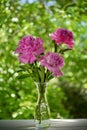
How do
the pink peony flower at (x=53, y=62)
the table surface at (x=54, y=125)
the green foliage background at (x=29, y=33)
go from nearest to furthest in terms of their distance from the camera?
the pink peony flower at (x=53, y=62)
the table surface at (x=54, y=125)
the green foliage background at (x=29, y=33)

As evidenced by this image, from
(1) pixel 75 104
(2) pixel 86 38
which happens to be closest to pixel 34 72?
(2) pixel 86 38

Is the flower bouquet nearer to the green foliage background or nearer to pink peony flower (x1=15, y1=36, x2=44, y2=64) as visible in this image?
pink peony flower (x1=15, y1=36, x2=44, y2=64)

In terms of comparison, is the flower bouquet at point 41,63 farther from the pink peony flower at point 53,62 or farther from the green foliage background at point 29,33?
the green foliage background at point 29,33

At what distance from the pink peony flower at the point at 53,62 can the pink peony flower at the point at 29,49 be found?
0.04 metres

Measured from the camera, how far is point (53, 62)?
1.63m

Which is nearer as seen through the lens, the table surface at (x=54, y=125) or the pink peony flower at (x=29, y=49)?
the pink peony flower at (x=29, y=49)

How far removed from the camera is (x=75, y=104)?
5676 mm

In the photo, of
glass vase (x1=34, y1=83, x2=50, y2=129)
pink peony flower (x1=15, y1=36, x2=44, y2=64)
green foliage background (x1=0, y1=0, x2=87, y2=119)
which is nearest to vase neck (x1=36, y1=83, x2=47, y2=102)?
glass vase (x1=34, y1=83, x2=50, y2=129)

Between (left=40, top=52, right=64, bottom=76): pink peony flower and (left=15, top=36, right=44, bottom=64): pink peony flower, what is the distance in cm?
4

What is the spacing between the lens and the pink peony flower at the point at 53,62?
1625 millimetres

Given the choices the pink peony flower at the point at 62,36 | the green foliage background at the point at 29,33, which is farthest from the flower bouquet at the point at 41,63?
the green foliage background at the point at 29,33

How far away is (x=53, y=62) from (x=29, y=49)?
0.11 meters

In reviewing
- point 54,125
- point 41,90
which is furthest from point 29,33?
point 41,90

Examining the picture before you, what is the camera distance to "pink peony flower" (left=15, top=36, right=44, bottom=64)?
1.64 m
